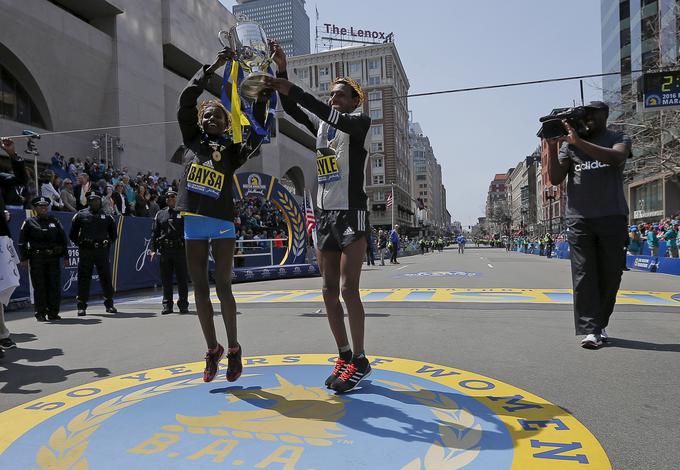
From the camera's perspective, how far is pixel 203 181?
10.8ft

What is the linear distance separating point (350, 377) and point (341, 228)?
3.15 ft

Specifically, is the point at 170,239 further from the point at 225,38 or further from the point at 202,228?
the point at 225,38

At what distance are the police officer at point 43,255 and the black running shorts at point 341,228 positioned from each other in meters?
5.58

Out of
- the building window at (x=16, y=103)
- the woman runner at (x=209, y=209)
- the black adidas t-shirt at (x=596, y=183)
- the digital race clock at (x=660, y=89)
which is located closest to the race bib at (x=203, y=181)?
the woman runner at (x=209, y=209)

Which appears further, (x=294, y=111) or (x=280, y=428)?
(x=294, y=111)

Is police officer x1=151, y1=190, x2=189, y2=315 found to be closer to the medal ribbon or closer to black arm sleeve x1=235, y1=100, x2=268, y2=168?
black arm sleeve x1=235, y1=100, x2=268, y2=168

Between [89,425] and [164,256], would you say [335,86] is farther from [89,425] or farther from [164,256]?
[164,256]

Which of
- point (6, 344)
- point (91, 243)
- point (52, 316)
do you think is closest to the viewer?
point (6, 344)

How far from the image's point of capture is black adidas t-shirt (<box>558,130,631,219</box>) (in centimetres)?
424

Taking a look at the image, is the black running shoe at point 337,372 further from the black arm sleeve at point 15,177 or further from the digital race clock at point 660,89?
the digital race clock at point 660,89

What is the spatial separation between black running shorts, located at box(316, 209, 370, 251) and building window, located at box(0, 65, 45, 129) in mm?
20509

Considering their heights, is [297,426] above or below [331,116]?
below

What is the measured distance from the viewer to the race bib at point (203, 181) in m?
3.29

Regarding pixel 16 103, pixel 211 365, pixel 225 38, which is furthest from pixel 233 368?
pixel 16 103
